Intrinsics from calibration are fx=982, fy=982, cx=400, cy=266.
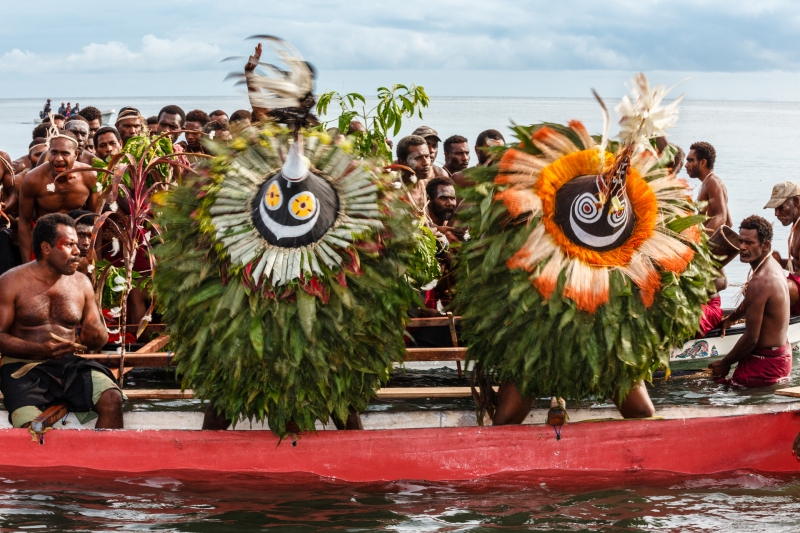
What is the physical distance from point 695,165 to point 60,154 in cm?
573

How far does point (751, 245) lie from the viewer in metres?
6.83

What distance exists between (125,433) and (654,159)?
3005 millimetres

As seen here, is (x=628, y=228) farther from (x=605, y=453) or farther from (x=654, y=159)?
(x=605, y=453)

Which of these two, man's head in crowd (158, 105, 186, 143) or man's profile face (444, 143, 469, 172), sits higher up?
man's head in crowd (158, 105, 186, 143)

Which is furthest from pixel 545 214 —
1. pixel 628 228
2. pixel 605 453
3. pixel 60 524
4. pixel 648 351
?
pixel 60 524

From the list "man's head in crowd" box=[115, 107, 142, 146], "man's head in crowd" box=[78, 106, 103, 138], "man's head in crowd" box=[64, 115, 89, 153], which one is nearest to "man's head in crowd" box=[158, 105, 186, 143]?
"man's head in crowd" box=[115, 107, 142, 146]

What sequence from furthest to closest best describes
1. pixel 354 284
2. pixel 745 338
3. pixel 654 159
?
pixel 745 338 < pixel 654 159 < pixel 354 284

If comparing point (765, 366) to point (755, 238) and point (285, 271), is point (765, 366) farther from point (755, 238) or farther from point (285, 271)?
point (285, 271)

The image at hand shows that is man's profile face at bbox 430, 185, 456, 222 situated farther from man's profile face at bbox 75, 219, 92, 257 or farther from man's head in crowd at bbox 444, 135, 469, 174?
man's profile face at bbox 75, 219, 92, 257

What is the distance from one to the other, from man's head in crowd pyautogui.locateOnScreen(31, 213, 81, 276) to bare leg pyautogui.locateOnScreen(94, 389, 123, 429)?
0.73 metres

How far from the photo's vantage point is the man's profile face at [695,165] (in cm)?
927

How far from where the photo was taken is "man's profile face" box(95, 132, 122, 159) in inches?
349

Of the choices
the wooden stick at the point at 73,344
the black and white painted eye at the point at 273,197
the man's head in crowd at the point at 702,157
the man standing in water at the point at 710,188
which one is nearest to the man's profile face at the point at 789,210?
the man standing in water at the point at 710,188

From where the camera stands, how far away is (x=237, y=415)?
480cm
